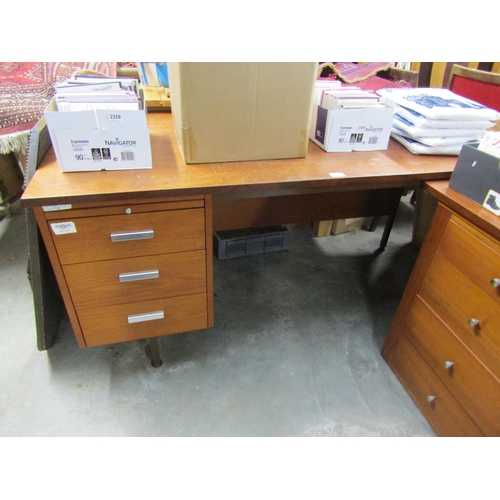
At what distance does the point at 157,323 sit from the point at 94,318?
0.20 metres

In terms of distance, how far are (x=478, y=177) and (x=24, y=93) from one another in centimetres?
222

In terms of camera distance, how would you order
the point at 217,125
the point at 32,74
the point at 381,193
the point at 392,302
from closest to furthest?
1. the point at 217,125
2. the point at 392,302
3. the point at 381,193
4. the point at 32,74

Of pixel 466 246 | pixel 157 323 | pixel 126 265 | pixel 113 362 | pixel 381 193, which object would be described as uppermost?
pixel 466 246

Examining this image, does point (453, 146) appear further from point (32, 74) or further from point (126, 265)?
point (32, 74)

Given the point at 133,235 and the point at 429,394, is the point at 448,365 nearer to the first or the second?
the point at 429,394

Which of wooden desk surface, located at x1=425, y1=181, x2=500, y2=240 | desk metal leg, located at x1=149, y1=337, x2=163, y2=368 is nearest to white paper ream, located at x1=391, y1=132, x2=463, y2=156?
wooden desk surface, located at x1=425, y1=181, x2=500, y2=240

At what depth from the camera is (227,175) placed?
102cm

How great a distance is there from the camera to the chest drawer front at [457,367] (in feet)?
3.09

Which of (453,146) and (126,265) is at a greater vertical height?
(453,146)

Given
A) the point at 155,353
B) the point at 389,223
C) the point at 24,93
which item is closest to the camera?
the point at 155,353

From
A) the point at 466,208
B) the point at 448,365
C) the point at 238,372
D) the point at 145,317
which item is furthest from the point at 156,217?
the point at 448,365

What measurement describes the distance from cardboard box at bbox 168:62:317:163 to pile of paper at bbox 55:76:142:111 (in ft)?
0.48

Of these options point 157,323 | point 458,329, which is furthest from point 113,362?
point 458,329

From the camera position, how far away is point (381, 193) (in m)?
1.89
